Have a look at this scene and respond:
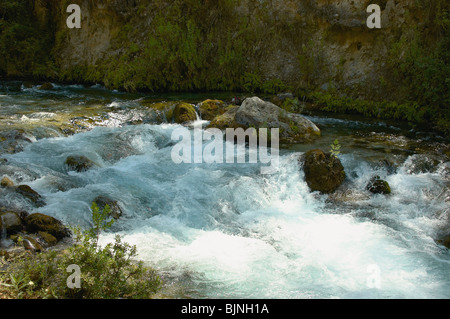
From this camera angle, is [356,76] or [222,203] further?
[356,76]

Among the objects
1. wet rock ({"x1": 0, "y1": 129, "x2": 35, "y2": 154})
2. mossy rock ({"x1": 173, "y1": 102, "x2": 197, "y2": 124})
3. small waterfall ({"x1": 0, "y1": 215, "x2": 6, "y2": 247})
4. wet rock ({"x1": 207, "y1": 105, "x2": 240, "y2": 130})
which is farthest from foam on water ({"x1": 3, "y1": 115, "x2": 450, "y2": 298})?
mossy rock ({"x1": 173, "y1": 102, "x2": 197, "y2": 124})

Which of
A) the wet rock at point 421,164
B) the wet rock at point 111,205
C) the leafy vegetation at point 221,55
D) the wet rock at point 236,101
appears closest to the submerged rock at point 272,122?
the wet rock at point 236,101

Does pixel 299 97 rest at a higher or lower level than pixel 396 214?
higher

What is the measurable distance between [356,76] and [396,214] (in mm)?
7714

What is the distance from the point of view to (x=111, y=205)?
608 centimetres

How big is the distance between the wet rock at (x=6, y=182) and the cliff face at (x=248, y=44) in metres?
9.44

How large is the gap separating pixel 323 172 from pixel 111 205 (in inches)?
161

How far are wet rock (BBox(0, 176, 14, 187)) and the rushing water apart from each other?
0.35 meters

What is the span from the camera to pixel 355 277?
4578 mm

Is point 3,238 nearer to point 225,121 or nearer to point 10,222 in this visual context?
point 10,222

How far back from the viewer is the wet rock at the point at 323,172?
7395mm

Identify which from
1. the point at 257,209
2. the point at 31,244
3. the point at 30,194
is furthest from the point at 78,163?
the point at 257,209

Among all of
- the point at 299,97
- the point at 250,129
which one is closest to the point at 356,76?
the point at 299,97
